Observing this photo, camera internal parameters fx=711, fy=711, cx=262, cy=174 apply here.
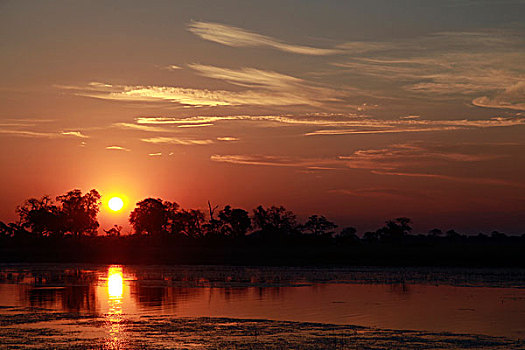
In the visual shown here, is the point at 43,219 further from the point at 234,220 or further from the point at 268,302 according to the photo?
the point at 268,302

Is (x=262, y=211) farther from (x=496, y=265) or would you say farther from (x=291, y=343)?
(x=291, y=343)

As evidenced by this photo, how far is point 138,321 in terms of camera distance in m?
30.8

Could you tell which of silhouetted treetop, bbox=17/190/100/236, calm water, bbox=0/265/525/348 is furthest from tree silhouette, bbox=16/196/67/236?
calm water, bbox=0/265/525/348

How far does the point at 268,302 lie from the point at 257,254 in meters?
58.0

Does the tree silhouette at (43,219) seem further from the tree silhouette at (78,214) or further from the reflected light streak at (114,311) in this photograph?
the reflected light streak at (114,311)

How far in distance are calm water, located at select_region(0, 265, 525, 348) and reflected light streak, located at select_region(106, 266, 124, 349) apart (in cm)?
5

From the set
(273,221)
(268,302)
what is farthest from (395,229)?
(268,302)

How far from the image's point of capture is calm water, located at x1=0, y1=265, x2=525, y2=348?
30.2 m

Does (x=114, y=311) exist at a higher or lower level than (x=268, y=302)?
higher

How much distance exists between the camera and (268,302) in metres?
39.1

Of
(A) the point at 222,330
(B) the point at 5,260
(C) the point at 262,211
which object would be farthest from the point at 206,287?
(C) the point at 262,211

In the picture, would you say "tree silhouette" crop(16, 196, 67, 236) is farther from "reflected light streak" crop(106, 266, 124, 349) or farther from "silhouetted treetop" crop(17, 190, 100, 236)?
"reflected light streak" crop(106, 266, 124, 349)

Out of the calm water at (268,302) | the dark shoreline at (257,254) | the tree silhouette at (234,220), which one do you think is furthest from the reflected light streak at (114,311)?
the tree silhouette at (234,220)

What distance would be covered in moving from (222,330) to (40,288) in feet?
82.6
